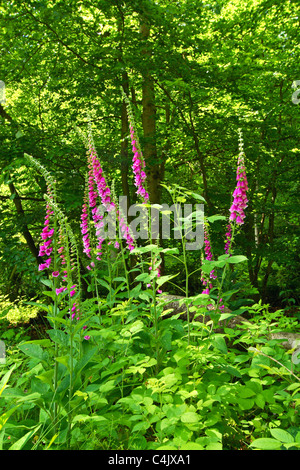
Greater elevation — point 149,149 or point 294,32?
point 294,32

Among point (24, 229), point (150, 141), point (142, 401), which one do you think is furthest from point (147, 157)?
point (142, 401)

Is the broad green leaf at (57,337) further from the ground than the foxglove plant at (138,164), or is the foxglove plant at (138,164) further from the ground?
the foxglove plant at (138,164)

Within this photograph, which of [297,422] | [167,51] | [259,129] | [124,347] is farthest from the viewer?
[259,129]

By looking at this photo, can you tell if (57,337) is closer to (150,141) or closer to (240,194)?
(240,194)

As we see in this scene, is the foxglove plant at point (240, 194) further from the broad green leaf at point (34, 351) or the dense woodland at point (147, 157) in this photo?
the broad green leaf at point (34, 351)

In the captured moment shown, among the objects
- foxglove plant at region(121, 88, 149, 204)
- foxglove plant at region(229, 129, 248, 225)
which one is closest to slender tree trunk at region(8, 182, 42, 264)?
foxglove plant at region(121, 88, 149, 204)

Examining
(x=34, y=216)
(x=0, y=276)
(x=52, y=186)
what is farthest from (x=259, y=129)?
(x=0, y=276)

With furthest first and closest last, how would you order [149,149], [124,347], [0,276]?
[0,276]
[149,149]
[124,347]

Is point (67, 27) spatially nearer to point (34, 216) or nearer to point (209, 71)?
point (209, 71)

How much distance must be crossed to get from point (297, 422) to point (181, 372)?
2.29 ft

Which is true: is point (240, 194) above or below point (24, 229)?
above

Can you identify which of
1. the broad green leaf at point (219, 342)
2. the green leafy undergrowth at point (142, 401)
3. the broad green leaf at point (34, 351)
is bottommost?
the green leafy undergrowth at point (142, 401)

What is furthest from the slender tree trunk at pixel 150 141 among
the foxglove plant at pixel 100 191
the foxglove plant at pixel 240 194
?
the foxglove plant at pixel 240 194

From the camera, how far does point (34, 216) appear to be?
5699 mm
